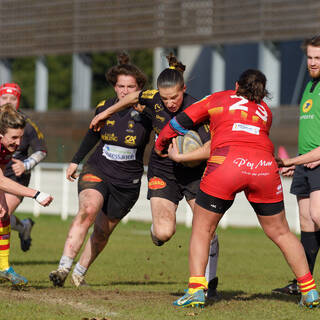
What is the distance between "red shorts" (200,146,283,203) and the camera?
6484 millimetres

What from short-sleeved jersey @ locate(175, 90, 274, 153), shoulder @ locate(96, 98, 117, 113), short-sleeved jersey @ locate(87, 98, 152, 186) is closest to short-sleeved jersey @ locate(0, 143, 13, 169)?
short-sleeved jersey @ locate(87, 98, 152, 186)

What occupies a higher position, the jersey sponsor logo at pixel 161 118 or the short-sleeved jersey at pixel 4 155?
A: the jersey sponsor logo at pixel 161 118

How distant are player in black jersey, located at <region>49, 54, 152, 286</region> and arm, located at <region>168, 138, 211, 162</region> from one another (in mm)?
1376

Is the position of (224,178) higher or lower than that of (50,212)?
higher

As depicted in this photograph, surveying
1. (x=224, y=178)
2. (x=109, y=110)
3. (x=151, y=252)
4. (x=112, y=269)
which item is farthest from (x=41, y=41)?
(x=224, y=178)

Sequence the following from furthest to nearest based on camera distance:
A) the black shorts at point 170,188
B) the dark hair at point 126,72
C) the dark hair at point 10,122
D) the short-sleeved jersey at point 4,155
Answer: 1. the dark hair at point 126,72
2. the short-sleeved jersey at point 4,155
3. the black shorts at point 170,188
4. the dark hair at point 10,122

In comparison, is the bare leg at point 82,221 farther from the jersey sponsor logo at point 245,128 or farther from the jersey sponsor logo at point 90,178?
the jersey sponsor logo at point 245,128

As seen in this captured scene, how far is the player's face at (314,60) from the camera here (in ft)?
24.7

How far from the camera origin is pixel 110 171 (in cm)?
870

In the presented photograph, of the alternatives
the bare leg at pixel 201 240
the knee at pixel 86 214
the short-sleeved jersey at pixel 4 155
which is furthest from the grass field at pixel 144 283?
the short-sleeved jersey at pixel 4 155

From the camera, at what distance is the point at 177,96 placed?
7484mm

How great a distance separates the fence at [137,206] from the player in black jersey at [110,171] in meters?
9.69

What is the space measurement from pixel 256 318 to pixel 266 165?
1238 millimetres

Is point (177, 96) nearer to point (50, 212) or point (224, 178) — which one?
point (224, 178)
